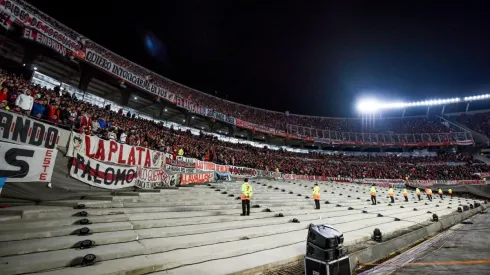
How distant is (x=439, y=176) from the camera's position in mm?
33781

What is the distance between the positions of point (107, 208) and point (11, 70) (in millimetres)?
16501

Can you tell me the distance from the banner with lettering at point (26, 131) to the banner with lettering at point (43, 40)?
40.2ft

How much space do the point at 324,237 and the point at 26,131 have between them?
6.84 metres

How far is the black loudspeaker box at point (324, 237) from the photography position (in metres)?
2.79

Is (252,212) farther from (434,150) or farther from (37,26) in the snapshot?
(434,150)

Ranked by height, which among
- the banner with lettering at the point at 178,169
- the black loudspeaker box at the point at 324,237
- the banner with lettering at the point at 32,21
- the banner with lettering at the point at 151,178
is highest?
the banner with lettering at the point at 32,21

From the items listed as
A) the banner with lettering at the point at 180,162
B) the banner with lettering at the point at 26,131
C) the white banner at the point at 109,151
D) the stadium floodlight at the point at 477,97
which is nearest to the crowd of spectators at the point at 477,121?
the stadium floodlight at the point at 477,97

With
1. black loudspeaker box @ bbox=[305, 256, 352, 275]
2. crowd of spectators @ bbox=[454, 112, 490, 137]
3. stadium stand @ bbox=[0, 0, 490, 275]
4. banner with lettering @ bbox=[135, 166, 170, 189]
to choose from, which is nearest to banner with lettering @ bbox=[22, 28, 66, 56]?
stadium stand @ bbox=[0, 0, 490, 275]

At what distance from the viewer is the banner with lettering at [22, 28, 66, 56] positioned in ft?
44.2

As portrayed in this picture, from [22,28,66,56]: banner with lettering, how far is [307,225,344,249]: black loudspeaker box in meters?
18.6

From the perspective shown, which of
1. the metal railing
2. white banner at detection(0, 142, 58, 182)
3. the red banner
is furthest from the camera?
the metal railing

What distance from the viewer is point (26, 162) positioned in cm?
512

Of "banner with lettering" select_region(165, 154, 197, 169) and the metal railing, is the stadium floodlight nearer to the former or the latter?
the metal railing

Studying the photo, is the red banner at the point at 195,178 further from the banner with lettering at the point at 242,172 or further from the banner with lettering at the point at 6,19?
the banner with lettering at the point at 6,19
